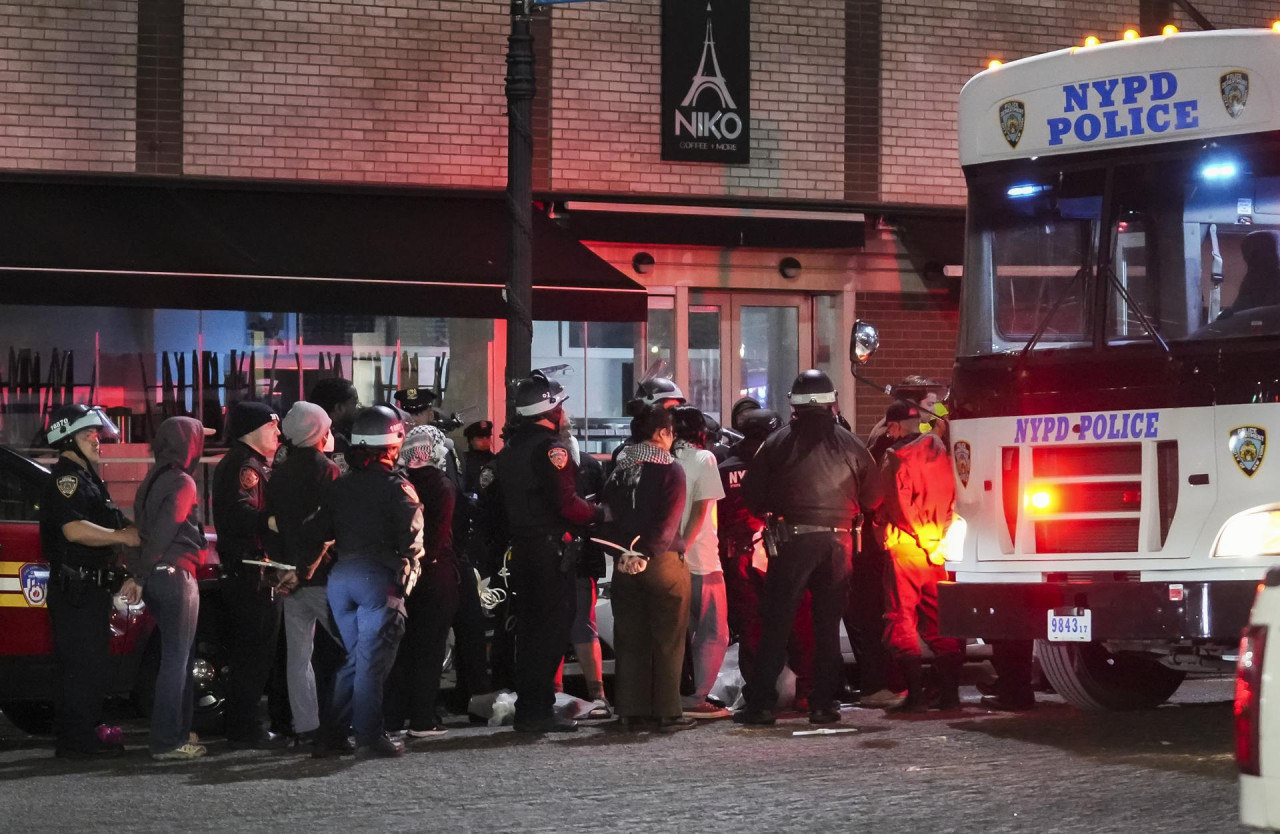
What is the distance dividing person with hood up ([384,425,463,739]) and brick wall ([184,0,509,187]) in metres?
6.02

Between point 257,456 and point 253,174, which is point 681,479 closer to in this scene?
point 257,456

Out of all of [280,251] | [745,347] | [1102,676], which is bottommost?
[1102,676]

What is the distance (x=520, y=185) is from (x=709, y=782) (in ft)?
17.3

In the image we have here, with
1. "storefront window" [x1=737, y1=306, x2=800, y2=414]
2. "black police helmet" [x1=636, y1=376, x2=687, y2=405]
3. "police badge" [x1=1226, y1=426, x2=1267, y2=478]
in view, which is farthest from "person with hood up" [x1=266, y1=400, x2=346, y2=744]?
→ "storefront window" [x1=737, y1=306, x2=800, y2=414]

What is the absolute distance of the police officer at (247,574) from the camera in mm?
9641

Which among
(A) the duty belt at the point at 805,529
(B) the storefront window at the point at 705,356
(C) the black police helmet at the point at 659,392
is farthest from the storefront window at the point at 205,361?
(A) the duty belt at the point at 805,529

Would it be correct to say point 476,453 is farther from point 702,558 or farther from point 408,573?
point 408,573

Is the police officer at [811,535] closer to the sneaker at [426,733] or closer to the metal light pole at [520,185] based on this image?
the sneaker at [426,733]

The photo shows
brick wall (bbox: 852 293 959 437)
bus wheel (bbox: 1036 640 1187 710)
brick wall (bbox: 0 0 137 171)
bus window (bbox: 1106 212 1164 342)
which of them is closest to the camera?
bus window (bbox: 1106 212 1164 342)

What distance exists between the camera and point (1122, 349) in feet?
29.4

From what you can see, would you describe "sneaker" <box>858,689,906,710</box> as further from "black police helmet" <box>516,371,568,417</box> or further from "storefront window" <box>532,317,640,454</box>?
"storefront window" <box>532,317,640,454</box>

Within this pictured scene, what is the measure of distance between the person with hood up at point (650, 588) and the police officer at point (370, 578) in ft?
4.11

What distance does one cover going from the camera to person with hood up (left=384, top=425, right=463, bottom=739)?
Answer: 31.9ft

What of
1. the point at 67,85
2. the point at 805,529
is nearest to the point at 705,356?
the point at 67,85
